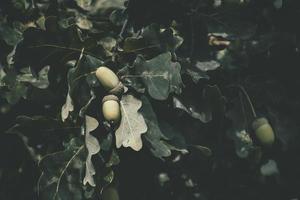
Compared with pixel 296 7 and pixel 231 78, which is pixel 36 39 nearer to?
pixel 231 78

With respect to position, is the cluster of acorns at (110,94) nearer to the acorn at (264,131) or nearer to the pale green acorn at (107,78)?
the pale green acorn at (107,78)

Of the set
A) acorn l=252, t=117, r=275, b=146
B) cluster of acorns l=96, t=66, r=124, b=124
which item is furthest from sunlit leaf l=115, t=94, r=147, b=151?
acorn l=252, t=117, r=275, b=146

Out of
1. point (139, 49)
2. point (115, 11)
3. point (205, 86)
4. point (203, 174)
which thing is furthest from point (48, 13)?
point (203, 174)

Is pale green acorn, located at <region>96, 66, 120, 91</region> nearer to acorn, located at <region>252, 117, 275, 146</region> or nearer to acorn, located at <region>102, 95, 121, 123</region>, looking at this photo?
acorn, located at <region>102, 95, 121, 123</region>

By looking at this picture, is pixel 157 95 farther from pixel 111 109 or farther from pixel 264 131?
pixel 264 131

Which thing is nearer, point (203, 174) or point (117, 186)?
point (117, 186)

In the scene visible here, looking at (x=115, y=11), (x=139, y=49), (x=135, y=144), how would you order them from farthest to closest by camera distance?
1. (x=115, y=11)
2. (x=139, y=49)
3. (x=135, y=144)

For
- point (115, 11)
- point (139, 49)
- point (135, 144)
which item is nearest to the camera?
point (135, 144)
